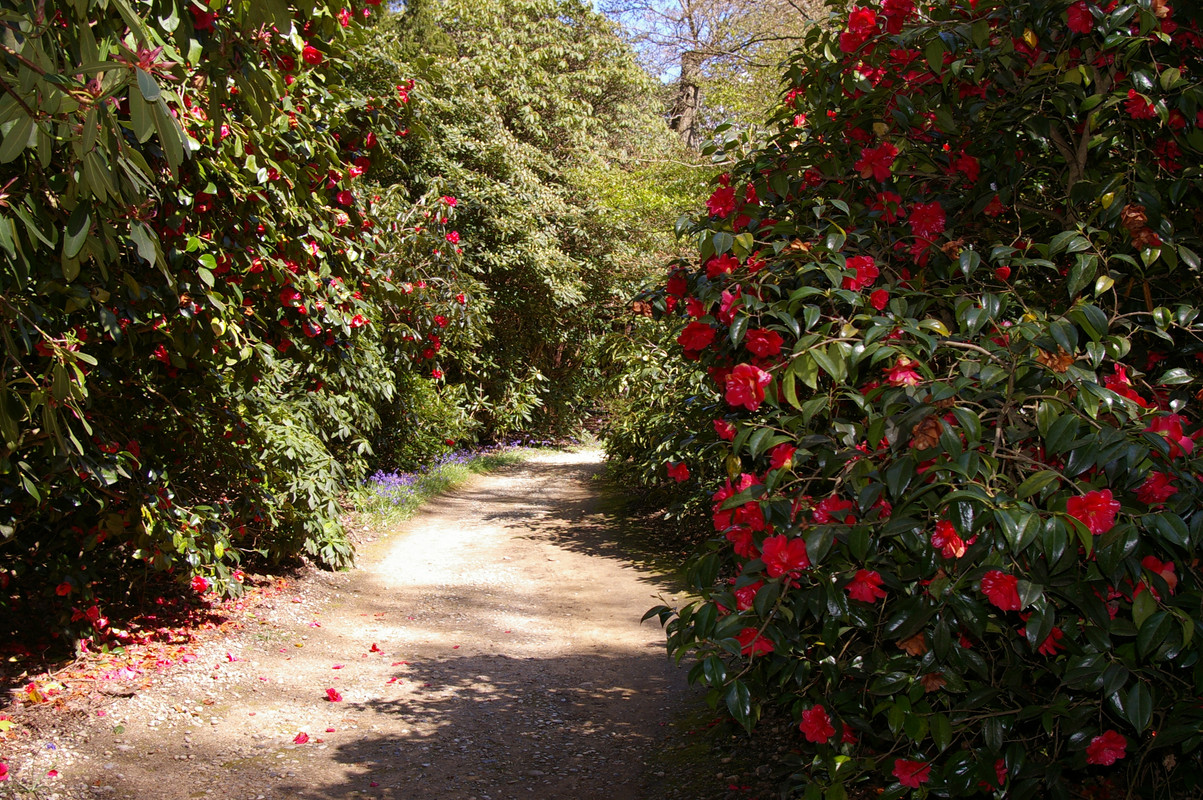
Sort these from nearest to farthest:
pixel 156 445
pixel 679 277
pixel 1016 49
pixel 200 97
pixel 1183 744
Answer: pixel 1183 744 < pixel 1016 49 < pixel 679 277 < pixel 200 97 < pixel 156 445

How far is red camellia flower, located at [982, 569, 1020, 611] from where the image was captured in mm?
1443

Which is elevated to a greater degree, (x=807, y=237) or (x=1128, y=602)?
(x=807, y=237)

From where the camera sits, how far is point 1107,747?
163cm

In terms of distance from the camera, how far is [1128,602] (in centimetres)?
156

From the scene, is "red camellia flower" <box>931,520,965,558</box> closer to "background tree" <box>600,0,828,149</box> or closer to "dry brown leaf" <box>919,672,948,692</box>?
"dry brown leaf" <box>919,672,948,692</box>

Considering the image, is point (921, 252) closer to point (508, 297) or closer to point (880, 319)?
point (880, 319)

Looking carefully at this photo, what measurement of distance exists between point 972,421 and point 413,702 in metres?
3.43

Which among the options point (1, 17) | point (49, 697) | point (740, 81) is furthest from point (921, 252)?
point (740, 81)

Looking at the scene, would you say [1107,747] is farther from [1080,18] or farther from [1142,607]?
[1080,18]

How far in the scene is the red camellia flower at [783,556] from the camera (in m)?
1.62

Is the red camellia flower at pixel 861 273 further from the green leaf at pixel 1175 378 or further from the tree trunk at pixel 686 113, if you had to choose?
the tree trunk at pixel 686 113

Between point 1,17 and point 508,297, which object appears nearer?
point 1,17

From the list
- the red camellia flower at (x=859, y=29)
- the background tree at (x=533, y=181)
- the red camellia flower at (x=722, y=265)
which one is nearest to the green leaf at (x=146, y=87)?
the red camellia flower at (x=722, y=265)

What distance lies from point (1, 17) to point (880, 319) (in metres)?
1.75
